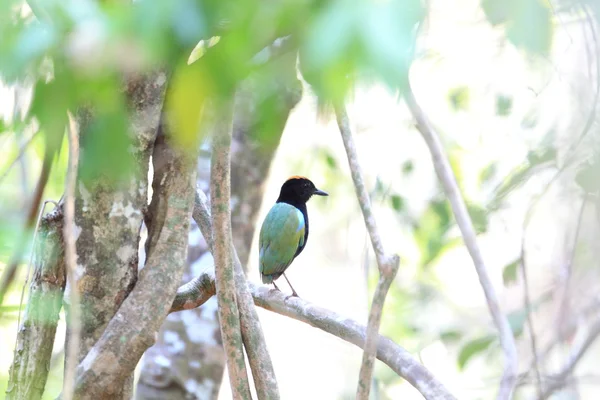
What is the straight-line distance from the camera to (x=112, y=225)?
2.49 meters

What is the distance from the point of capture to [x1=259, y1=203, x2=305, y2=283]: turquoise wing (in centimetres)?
580

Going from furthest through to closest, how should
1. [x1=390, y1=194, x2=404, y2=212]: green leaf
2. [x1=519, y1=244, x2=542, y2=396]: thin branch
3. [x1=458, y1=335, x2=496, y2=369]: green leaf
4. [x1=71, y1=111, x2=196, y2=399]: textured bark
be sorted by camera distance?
1. [x1=390, y1=194, x2=404, y2=212]: green leaf
2. [x1=458, y1=335, x2=496, y2=369]: green leaf
3. [x1=519, y1=244, x2=542, y2=396]: thin branch
4. [x1=71, y1=111, x2=196, y2=399]: textured bark

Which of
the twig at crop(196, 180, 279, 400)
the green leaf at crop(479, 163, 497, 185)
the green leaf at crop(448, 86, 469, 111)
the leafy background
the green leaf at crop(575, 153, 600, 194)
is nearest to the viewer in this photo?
the leafy background

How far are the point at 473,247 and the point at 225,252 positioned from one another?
950 millimetres

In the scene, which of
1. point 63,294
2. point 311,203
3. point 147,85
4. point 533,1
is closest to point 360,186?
point 147,85

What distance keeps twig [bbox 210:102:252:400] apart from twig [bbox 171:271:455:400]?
365 millimetres

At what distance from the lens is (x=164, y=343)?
4656mm

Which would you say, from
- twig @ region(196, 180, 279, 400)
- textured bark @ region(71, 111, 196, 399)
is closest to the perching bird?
twig @ region(196, 180, 279, 400)

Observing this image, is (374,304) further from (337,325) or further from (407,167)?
(407,167)

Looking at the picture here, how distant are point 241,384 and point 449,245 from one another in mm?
2265

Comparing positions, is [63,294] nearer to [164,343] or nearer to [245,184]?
[164,343]

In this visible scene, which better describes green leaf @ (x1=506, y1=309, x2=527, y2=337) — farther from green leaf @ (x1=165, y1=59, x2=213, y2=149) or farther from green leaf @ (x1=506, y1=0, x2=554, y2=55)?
green leaf @ (x1=165, y1=59, x2=213, y2=149)

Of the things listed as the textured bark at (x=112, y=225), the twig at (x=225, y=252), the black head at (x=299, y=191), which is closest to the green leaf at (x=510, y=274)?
the twig at (x=225, y=252)

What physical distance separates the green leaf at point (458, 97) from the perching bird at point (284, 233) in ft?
4.58
